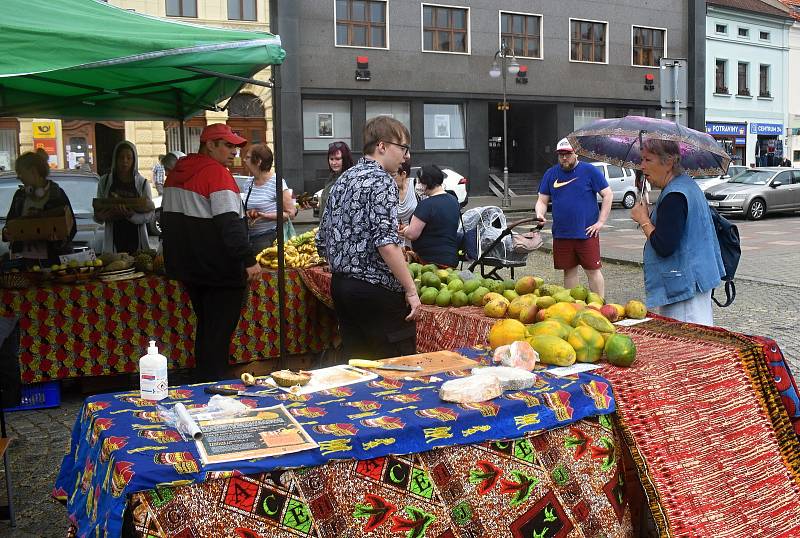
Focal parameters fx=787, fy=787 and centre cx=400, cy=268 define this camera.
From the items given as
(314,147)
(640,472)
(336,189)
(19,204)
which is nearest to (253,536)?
(640,472)

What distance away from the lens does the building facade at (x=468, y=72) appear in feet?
96.1

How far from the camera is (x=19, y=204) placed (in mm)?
7039

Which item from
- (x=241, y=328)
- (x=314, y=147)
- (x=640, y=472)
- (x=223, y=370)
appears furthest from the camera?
(x=314, y=147)

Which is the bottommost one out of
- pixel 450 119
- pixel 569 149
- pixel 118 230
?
pixel 118 230

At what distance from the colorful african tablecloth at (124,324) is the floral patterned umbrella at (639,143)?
2.71m

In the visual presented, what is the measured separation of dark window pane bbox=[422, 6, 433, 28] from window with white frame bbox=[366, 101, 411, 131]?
3.25 metres

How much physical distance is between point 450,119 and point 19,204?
26.4 metres

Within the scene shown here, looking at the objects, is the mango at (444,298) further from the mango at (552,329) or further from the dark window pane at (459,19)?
the dark window pane at (459,19)

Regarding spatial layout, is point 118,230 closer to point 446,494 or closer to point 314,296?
point 314,296

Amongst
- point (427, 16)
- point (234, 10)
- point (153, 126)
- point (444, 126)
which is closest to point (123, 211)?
point (153, 126)

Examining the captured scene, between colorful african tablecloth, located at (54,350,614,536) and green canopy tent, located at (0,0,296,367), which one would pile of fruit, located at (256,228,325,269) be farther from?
colorful african tablecloth, located at (54,350,614,536)

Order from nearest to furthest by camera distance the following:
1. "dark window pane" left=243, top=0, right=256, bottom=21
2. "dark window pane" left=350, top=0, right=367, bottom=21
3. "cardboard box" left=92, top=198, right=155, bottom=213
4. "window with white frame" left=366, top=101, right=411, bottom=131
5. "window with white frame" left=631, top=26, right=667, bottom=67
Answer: "cardboard box" left=92, top=198, right=155, bottom=213 < "dark window pane" left=243, top=0, right=256, bottom=21 < "dark window pane" left=350, top=0, right=367, bottom=21 < "window with white frame" left=366, top=101, right=411, bottom=131 < "window with white frame" left=631, top=26, right=667, bottom=67

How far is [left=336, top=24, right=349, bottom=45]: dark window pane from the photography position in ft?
97.1

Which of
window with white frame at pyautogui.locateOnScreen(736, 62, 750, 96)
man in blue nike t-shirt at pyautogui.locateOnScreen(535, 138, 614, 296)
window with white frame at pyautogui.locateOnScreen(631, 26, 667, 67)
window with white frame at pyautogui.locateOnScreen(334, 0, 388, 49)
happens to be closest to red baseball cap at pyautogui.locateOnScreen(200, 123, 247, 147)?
man in blue nike t-shirt at pyautogui.locateOnScreen(535, 138, 614, 296)
